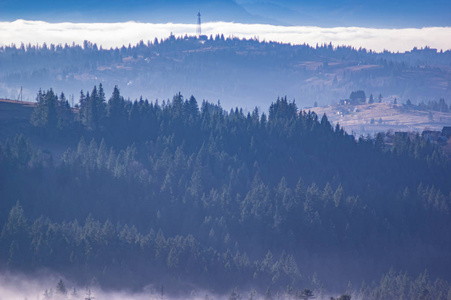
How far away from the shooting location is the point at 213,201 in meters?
124

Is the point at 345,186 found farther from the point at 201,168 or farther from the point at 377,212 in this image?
the point at 201,168

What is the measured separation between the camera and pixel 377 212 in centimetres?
13638

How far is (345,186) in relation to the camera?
14312 cm

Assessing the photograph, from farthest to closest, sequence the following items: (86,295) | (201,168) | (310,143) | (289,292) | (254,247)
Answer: (310,143), (201,168), (254,247), (289,292), (86,295)

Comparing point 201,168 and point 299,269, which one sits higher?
point 201,168

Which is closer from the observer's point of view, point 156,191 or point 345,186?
point 156,191

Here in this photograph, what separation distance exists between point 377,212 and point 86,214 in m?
50.0

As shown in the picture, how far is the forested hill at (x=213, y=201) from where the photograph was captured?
335 ft

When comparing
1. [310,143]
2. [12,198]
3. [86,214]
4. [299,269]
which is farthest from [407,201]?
[12,198]

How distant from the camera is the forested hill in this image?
102 metres

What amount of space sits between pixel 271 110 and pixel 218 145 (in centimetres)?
2600

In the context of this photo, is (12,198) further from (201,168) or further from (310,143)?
(310,143)

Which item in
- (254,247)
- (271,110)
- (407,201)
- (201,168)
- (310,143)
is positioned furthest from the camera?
(271,110)

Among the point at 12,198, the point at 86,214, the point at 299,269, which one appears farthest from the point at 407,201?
the point at 12,198
